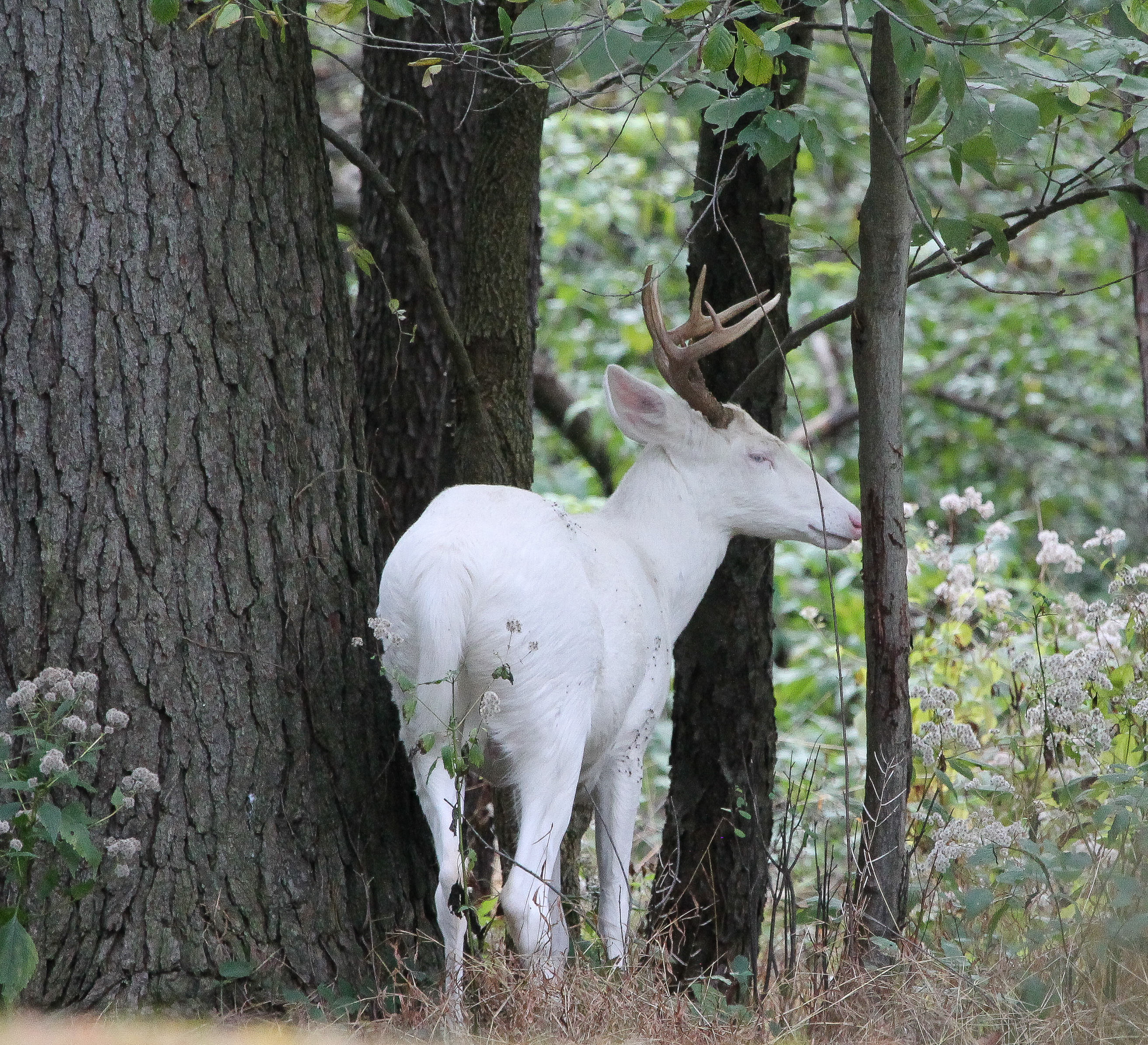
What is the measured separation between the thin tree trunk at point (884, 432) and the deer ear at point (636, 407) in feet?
2.09

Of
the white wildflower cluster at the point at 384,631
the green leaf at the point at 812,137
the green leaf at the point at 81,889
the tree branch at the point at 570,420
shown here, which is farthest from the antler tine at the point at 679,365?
the tree branch at the point at 570,420

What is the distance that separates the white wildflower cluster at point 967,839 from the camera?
3.61 meters

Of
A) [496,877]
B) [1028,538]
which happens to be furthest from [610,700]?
[1028,538]

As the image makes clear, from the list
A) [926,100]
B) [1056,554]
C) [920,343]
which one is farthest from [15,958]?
[920,343]

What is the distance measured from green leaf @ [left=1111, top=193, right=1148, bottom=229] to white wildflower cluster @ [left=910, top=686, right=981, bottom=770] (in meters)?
1.53

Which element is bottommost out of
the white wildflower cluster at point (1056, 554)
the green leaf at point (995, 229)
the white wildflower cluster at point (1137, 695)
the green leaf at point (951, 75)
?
the white wildflower cluster at point (1137, 695)

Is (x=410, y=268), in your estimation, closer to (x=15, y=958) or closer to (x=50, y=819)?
(x=50, y=819)

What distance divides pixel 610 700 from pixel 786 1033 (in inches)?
38.9

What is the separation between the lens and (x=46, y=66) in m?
3.59

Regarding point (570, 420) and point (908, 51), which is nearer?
point (908, 51)

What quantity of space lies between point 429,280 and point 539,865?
6.78ft

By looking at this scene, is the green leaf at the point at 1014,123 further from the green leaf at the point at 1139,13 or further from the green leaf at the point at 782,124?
the green leaf at the point at 782,124

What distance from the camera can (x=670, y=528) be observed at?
14.0 ft

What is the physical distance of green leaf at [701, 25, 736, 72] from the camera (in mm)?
3277
